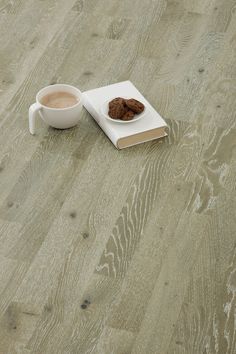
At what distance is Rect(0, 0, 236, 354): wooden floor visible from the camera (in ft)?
5.32

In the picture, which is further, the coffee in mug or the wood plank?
the coffee in mug

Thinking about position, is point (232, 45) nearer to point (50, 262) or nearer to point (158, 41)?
point (158, 41)

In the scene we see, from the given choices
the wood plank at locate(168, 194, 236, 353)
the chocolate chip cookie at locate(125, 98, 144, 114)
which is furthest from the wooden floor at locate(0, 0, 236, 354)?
the chocolate chip cookie at locate(125, 98, 144, 114)

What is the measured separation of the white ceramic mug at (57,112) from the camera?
6.60 feet

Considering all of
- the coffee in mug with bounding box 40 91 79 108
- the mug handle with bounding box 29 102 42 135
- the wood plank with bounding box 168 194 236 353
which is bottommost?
the wood plank with bounding box 168 194 236 353

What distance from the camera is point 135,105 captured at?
80.0 inches

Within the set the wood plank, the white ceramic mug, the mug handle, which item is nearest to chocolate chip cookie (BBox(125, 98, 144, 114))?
the white ceramic mug

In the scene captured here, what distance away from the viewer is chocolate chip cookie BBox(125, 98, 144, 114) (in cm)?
203

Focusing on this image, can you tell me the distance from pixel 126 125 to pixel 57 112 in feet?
0.61

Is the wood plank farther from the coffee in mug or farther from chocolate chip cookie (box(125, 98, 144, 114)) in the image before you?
the coffee in mug

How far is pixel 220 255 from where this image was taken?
1.76 metres

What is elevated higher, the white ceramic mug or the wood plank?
the white ceramic mug

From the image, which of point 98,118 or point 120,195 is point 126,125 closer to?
point 98,118

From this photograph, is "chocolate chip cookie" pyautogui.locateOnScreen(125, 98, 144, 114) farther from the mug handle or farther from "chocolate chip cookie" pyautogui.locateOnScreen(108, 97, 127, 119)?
the mug handle
